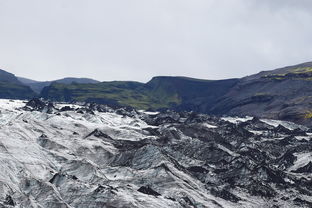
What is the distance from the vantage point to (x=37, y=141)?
120 meters

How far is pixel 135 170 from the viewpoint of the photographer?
330 ft

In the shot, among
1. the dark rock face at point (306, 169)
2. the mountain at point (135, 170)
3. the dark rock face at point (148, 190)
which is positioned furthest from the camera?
the dark rock face at point (306, 169)

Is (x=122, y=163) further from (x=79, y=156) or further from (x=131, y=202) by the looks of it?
(x=131, y=202)

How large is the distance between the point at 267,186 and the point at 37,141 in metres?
58.1

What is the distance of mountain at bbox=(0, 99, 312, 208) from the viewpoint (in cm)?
8112

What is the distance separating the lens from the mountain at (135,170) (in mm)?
81125

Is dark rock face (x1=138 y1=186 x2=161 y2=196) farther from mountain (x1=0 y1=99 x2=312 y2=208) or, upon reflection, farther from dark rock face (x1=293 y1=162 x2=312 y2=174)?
dark rock face (x1=293 y1=162 x2=312 y2=174)

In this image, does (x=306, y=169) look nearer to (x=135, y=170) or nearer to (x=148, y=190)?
(x=135, y=170)

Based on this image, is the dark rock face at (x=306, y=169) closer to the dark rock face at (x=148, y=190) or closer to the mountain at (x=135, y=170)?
the mountain at (x=135, y=170)

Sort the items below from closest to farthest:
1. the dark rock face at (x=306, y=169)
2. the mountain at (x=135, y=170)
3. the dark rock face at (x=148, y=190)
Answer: the mountain at (x=135, y=170), the dark rock face at (x=148, y=190), the dark rock face at (x=306, y=169)

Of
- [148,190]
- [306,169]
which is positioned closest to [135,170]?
[148,190]

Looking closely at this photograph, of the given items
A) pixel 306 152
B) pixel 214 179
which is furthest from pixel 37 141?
pixel 306 152

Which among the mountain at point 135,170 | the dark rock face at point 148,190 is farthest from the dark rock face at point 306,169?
the dark rock face at point 148,190

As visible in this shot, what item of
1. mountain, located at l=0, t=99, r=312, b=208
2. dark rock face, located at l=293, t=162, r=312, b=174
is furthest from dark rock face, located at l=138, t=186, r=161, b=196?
dark rock face, located at l=293, t=162, r=312, b=174
